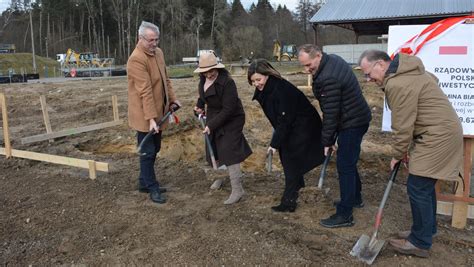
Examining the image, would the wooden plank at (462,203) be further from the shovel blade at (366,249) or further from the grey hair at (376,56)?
the grey hair at (376,56)

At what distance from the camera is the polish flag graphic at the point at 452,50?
388cm

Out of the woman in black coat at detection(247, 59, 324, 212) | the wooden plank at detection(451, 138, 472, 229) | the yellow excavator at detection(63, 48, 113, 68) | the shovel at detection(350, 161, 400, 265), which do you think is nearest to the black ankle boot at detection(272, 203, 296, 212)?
the woman in black coat at detection(247, 59, 324, 212)

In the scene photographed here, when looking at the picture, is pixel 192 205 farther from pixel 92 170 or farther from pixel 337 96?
pixel 337 96

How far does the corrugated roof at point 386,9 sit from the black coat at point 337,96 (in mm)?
19286

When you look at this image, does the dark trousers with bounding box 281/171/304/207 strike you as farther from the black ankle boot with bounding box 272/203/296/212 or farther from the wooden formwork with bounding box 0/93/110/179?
the wooden formwork with bounding box 0/93/110/179

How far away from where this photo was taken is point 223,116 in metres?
4.46

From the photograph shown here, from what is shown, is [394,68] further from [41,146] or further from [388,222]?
[41,146]

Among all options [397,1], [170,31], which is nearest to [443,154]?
[397,1]

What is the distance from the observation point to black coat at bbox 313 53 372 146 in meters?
3.66

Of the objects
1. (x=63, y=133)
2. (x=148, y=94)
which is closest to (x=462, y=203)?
(x=148, y=94)

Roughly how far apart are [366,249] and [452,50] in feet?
6.49

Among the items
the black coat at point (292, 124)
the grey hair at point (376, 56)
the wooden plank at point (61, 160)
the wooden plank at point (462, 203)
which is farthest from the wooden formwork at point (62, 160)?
the wooden plank at point (462, 203)

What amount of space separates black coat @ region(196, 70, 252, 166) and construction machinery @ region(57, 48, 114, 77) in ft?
98.3

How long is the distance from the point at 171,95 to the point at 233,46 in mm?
47002
